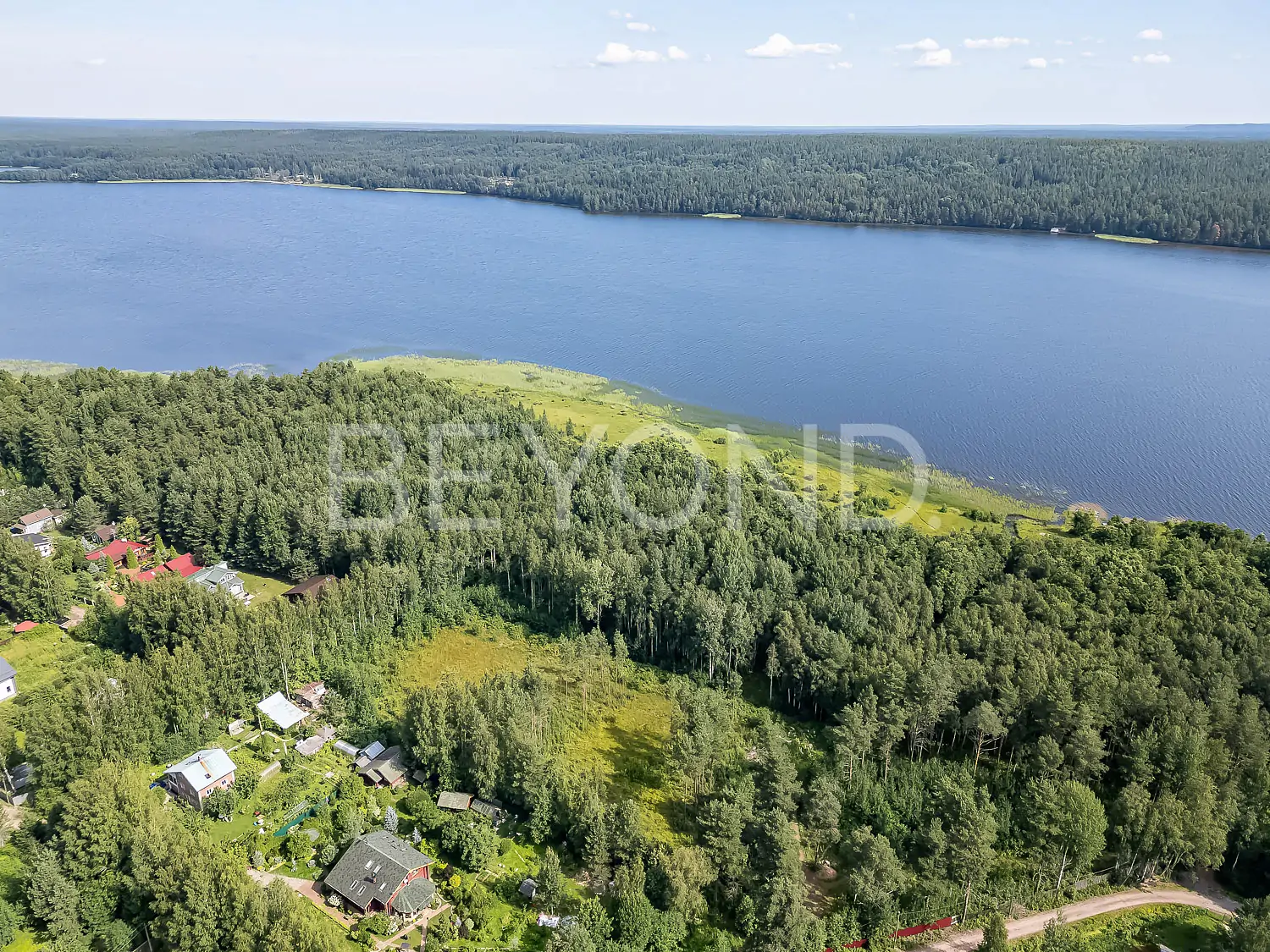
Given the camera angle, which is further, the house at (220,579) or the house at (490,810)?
the house at (220,579)

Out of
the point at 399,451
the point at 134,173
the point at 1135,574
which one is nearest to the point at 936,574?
the point at 1135,574

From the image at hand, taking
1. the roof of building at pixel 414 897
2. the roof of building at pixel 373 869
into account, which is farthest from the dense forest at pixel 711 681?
the roof of building at pixel 414 897

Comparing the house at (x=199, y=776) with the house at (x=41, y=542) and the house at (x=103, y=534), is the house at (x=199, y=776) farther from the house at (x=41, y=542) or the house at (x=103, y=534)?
the house at (x=103, y=534)

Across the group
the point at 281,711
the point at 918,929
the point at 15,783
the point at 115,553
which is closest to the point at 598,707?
the point at 281,711

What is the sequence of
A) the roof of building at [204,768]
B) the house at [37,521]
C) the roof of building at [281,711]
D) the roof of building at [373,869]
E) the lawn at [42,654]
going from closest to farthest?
the roof of building at [373,869], the roof of building at [204,768], the roof of building at [281,711], the lawn at [42,654], the house at [37,521]

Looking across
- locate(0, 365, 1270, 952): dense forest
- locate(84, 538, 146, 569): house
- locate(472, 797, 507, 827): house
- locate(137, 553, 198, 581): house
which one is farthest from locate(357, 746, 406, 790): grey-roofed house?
locate(84, 538, 146, 569): house

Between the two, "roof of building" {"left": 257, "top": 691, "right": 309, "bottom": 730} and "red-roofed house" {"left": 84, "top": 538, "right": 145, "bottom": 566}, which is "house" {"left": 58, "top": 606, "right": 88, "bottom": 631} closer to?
"red-roofed house" {"left": 84, "top": 538, "right": 145, "bottom": 566}
